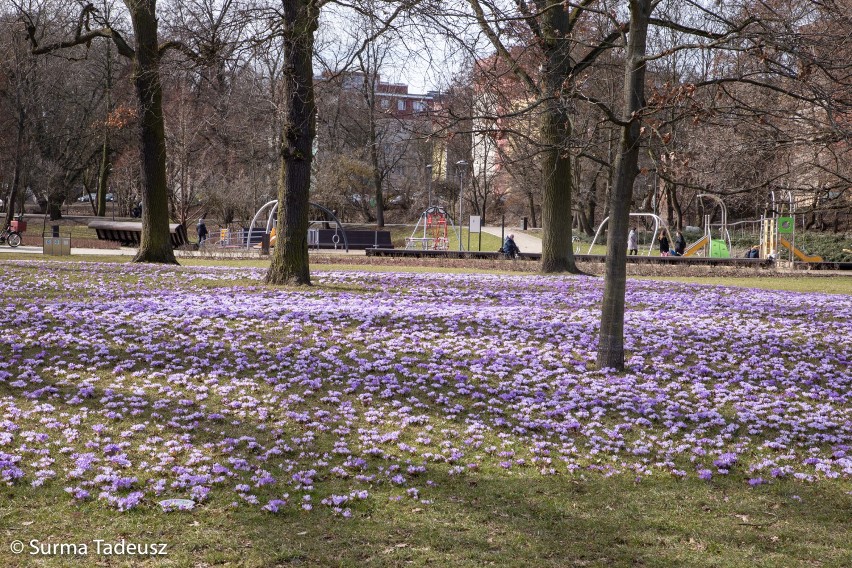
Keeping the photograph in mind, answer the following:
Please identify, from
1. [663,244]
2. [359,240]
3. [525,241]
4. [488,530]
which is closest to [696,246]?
[663,244]

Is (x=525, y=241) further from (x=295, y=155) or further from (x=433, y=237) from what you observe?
(x=295, y=155)

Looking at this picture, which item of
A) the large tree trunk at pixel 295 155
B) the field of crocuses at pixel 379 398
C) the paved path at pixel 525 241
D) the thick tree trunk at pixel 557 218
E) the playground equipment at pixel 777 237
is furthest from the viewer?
the paved path at pixel 525 241

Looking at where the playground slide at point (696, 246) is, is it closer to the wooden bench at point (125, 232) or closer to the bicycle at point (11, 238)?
the wooden bench at point (125, 232)

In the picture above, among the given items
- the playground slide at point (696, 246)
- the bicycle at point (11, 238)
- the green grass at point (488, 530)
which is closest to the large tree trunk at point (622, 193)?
the green grass at point (488, 530)

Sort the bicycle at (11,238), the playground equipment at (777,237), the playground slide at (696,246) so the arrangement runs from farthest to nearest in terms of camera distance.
Result: the playground slide at (696,246), the bicycle at (11,238), the playground equipment at (777,237)

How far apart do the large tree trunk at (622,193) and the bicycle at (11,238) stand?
103ft

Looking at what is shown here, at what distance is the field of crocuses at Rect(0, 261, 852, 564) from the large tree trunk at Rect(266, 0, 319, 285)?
6.95ft

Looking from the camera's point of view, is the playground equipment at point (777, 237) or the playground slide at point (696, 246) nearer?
the playground equipment at point (777, 237)

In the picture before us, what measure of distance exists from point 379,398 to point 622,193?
11.8 ft

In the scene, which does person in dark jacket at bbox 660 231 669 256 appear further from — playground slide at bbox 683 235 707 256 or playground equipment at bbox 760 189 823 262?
playground equipment at bbox 760 189 823 262

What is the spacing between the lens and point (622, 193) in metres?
9.66

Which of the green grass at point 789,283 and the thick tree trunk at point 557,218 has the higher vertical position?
the thick tree trunk at point 557,218

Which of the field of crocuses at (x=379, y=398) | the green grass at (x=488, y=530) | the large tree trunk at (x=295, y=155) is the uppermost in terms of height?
the large tree trunk at (x=295, y=155)

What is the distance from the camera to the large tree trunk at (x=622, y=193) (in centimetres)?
932
